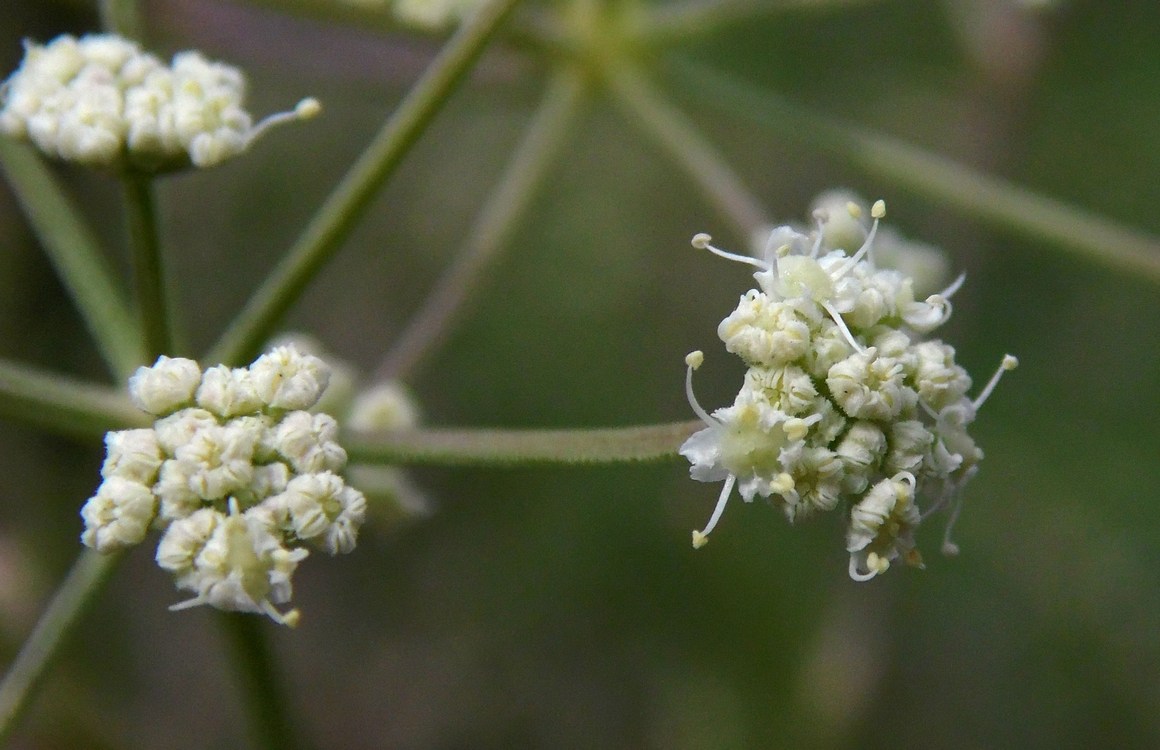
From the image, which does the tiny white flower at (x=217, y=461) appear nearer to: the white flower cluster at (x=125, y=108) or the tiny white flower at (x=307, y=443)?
the tiny white flower at (x=307, y=443)

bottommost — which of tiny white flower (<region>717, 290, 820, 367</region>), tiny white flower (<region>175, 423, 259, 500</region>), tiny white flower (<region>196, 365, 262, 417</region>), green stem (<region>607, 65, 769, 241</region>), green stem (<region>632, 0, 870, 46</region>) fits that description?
tiny white flower (<region>175, 423, 259, 500</region>)

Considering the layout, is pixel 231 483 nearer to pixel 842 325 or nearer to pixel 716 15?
pixel 842 325

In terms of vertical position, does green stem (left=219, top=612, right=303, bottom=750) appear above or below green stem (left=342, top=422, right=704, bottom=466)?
below

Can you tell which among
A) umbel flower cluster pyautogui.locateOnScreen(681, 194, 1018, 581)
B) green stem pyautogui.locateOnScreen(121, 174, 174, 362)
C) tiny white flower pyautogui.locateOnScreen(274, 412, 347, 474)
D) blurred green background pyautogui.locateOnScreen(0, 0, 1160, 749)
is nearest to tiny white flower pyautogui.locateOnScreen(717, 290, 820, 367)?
umbel flower cluster pyautogui.locateOnScreen(681, 194, 1018, 581)

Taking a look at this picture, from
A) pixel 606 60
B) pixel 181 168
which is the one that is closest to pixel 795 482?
pixel 181 168

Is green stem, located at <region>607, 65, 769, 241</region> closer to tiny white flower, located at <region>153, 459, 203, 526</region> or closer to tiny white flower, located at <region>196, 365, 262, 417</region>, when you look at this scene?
tiny white flower, located at <region>196, 365, 262, 417</region>

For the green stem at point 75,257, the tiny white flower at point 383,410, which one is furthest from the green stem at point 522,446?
the tiny white flower at point 383,410
